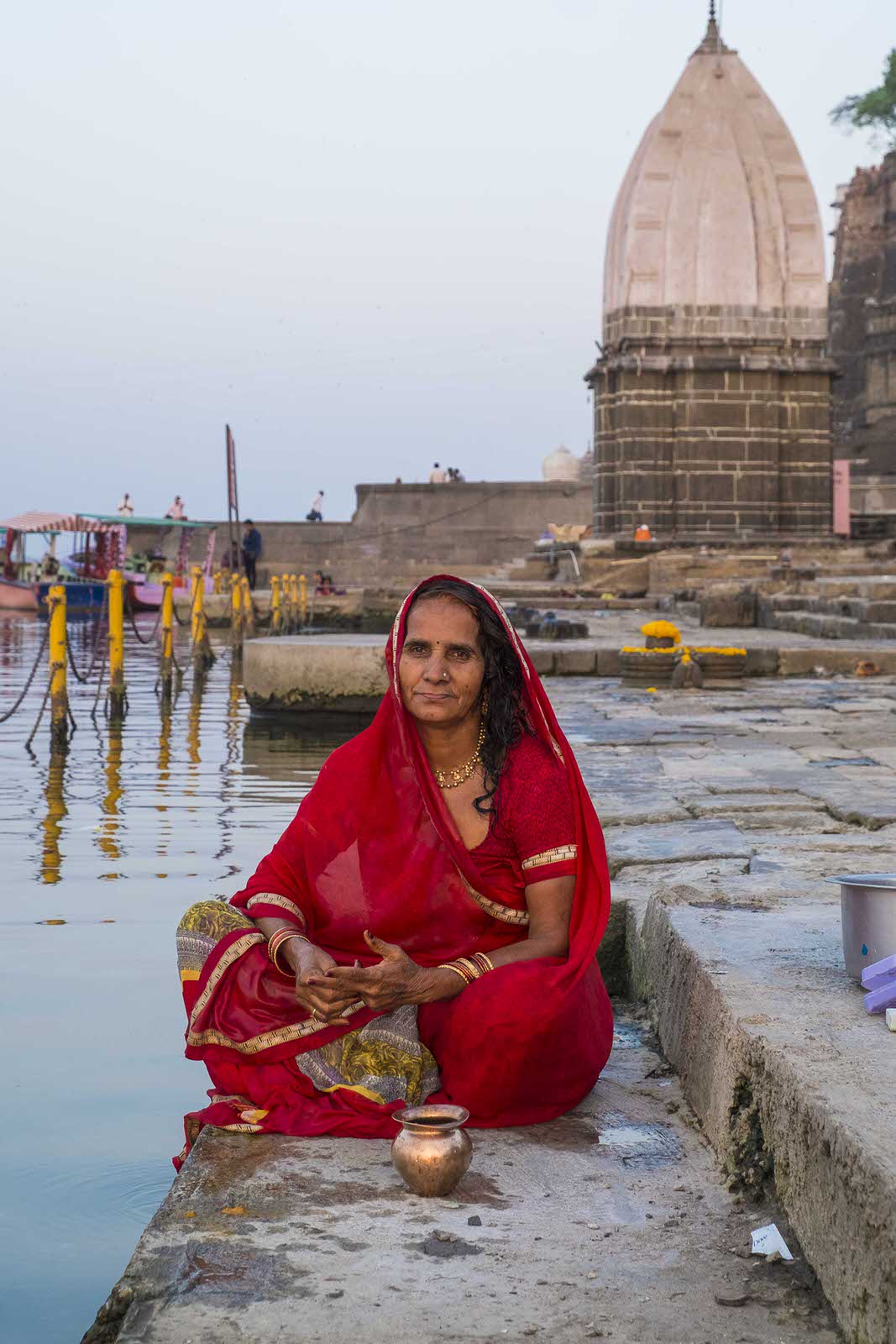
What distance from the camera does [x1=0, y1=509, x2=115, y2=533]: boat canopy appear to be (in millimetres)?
29359

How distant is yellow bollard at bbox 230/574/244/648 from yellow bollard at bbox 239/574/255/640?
79mm

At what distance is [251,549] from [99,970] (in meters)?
26.7

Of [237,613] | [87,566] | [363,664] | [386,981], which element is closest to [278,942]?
[386,981]

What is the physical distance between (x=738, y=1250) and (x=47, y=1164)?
1530mm

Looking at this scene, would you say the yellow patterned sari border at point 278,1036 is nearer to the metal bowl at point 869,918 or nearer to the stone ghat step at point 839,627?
the metal bowl at point 869,918

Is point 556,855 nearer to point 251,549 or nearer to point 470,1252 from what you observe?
point 470,1252

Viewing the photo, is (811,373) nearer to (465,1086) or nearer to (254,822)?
(254,822)

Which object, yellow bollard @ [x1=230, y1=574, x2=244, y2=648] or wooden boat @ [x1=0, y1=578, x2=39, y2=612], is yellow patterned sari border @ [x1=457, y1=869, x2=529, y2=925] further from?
wooden boat @ [x1=0, y1=578, x2=39, y2=612]

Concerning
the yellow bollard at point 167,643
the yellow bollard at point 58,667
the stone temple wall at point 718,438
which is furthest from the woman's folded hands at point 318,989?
the stone temple wall at point 718,438

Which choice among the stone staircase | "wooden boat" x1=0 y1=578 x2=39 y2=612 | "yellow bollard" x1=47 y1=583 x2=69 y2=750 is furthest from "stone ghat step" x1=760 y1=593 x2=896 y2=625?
"wooden boat" x1=0 y1=578 x2=39 y2=612

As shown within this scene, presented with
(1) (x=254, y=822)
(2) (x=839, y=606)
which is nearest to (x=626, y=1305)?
(1) (x=254, y=822)

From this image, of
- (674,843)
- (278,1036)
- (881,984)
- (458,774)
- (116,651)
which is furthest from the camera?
(116,651)

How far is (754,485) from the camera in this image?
86.4 feet

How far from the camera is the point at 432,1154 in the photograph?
7.72 feet
